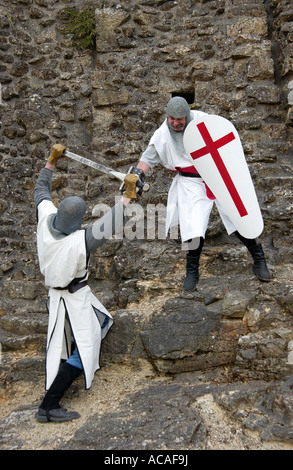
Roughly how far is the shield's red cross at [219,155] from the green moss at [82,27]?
2.65 m

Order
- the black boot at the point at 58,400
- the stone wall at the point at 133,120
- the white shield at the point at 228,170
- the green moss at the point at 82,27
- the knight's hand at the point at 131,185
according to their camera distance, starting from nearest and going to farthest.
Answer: the black boot at the point at 58,400 → the knight's hand at the point at 131,185 → the white shield at the point at 228,170 → the stone wall at the point at 133,120 → the green moss at the point at 82,27

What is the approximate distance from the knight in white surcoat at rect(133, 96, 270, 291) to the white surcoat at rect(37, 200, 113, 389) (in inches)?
29.6

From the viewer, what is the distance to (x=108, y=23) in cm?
510

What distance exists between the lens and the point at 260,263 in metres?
3.33

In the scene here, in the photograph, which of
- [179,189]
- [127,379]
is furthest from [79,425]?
[179,189]

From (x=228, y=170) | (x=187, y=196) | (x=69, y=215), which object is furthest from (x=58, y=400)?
(x=228, y=170)

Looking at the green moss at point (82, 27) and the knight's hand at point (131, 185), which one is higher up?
the green moss at point (82, 27)

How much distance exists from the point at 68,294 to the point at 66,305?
0.07m

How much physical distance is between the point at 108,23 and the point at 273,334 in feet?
12.5

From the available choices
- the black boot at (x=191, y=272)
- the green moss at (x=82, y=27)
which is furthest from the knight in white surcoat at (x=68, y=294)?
the green moss at (x=82, y=27)

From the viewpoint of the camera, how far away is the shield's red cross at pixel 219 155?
121 inches

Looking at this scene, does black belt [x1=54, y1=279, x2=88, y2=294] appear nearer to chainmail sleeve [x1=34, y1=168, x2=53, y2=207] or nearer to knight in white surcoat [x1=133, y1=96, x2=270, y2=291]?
chainmail sleeve [x1=34, y1=168, x2=53, y2=207]

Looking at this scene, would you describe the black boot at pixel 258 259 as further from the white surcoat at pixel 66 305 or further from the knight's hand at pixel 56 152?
the knight's hand at pixel 56 152

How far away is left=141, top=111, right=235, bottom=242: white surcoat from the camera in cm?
322
